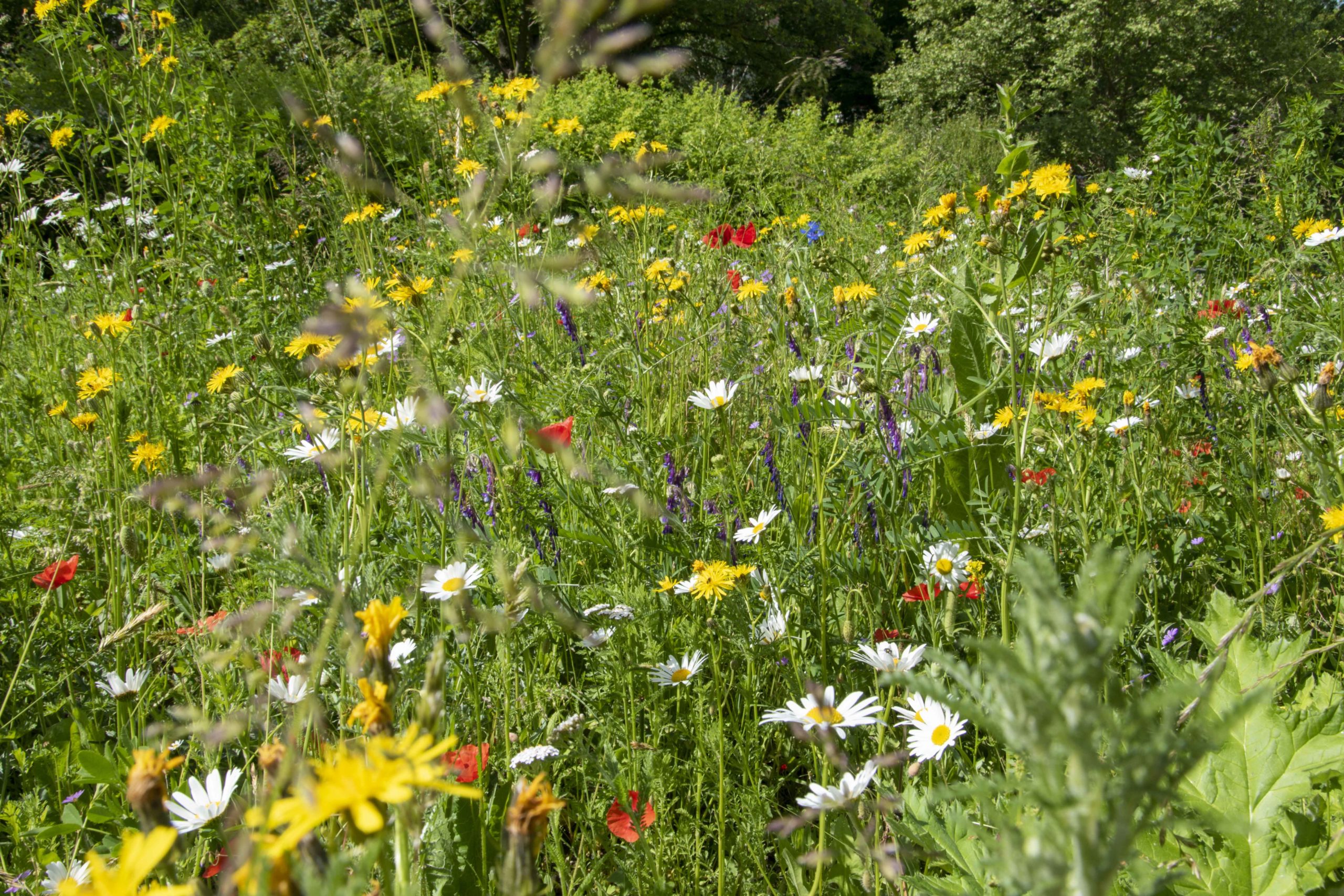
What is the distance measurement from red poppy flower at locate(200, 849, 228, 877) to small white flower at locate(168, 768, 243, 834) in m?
0.05

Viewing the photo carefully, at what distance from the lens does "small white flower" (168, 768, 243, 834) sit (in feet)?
3.17

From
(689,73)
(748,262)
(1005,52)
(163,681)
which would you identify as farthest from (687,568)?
(1005,52)

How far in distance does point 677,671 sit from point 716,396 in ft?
1.46

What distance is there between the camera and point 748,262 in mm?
3123

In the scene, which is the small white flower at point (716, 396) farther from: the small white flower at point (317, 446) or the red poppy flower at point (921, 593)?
the small white flower at point (317, 446)

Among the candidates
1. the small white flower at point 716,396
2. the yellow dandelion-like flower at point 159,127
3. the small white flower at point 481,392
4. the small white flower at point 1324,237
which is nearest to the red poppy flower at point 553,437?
the small white flower at point 481,392

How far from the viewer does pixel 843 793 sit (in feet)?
3.04

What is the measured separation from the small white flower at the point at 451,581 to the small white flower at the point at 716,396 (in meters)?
0.45

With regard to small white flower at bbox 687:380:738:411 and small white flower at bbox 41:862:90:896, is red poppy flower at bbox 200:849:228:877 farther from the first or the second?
small white flower at bbox 687:380:738:411

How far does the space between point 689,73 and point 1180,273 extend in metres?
13.8

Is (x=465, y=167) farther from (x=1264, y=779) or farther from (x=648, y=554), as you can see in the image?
(x=1264, y=779)

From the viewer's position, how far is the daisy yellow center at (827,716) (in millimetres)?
953

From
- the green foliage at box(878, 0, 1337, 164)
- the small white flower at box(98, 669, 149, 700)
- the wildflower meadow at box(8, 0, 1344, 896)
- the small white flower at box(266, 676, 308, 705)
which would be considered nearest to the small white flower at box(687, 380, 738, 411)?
the wildflower meadow at box(8, 0, 1344, 896)

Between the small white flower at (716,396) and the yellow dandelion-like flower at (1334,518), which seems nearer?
the yellow dandelion-like flower at (1334,518)
